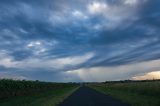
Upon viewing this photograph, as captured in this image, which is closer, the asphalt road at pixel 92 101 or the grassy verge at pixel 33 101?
the asphalt road at pixel 92 101

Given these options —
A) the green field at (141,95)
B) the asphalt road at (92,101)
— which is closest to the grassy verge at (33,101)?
the asphalt road at (92,101)

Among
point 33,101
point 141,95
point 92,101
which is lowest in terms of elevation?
point 92,101

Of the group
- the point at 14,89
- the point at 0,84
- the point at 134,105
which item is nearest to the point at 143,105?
the point at 134,105

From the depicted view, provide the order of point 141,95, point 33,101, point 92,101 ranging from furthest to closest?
point 141,95, point 33,101, point 92,101

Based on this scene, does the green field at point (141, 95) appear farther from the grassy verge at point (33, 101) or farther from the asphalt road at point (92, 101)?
the grassy verge at point (33, 101)

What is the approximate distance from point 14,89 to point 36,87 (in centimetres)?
2648

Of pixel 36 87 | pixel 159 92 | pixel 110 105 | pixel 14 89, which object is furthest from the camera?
pixel 36 87

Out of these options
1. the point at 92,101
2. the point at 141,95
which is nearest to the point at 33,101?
the point at 92,101

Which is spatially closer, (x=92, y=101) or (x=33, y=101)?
(x=92, y=101)

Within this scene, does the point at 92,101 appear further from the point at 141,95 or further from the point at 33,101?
the point at 141,95

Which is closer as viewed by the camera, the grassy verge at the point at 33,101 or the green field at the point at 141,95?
the green field at the point at 141,95

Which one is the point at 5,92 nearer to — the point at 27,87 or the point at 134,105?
the point at 27,87

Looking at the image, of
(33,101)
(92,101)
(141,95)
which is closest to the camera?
(92,101)

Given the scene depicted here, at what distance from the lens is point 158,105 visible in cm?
2344
